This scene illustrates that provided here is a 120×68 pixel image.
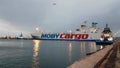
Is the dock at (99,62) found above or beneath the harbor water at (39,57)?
above

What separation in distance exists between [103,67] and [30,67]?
60.8 ft

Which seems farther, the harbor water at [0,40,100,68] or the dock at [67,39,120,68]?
the harbor water at [0,40,100,68]

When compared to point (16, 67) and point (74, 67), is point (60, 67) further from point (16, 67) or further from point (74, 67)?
point (74, 67)

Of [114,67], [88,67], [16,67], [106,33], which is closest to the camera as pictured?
[114,67]

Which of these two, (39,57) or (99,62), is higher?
(99,62)

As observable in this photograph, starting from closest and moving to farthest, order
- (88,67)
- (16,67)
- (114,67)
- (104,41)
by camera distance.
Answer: (114,67), (88,67), (16,67), (104,41)

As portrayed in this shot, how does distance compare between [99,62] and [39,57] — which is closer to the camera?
[99,62]

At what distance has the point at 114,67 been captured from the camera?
17.3 meters

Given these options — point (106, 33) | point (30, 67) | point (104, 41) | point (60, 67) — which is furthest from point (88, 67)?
point (106, 33)

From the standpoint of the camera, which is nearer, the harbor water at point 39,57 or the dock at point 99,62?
the dock at point 99,62

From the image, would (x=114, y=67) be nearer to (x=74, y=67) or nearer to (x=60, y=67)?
(x=74, y=67)

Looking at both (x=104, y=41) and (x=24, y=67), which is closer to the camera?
(x=24, y=67)

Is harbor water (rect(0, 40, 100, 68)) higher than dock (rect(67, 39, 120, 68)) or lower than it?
lower

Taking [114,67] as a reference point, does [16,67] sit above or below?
below
